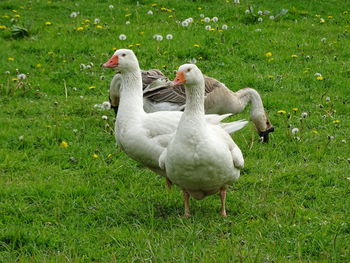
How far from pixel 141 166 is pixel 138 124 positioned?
3.55ft

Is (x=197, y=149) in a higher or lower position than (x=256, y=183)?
higher

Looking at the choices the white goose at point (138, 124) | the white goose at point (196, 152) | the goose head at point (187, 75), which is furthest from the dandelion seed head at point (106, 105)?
the goose head at point (187, 75)

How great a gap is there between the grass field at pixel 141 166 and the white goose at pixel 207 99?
0.89 feet

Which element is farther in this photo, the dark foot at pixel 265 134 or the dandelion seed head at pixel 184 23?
the dandelion seed head at pixel 184 23

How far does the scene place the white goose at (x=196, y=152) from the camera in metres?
5.71

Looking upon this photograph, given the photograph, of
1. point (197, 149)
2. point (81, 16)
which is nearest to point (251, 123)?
point (197, 149)

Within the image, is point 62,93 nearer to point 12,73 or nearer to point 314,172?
point 12,73

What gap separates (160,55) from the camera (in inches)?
453

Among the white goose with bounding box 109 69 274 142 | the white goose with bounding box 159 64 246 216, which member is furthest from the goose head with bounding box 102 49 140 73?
the white goose with bounding box 159 64 246 216

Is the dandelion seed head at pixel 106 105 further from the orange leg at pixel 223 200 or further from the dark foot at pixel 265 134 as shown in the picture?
the orange leg at pixel 223 200

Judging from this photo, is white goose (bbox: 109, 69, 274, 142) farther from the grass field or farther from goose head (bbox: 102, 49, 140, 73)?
goose head (bbox: 102, 49, 140, 73)

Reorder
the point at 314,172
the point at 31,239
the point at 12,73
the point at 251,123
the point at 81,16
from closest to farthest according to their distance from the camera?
the point at 31,239 < the point at 314,172 < the point at 251,123 < the point at 12,73 < the point at 81,16

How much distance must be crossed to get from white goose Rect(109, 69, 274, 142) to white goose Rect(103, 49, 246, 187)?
127cm

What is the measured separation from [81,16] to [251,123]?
19.7 ft
